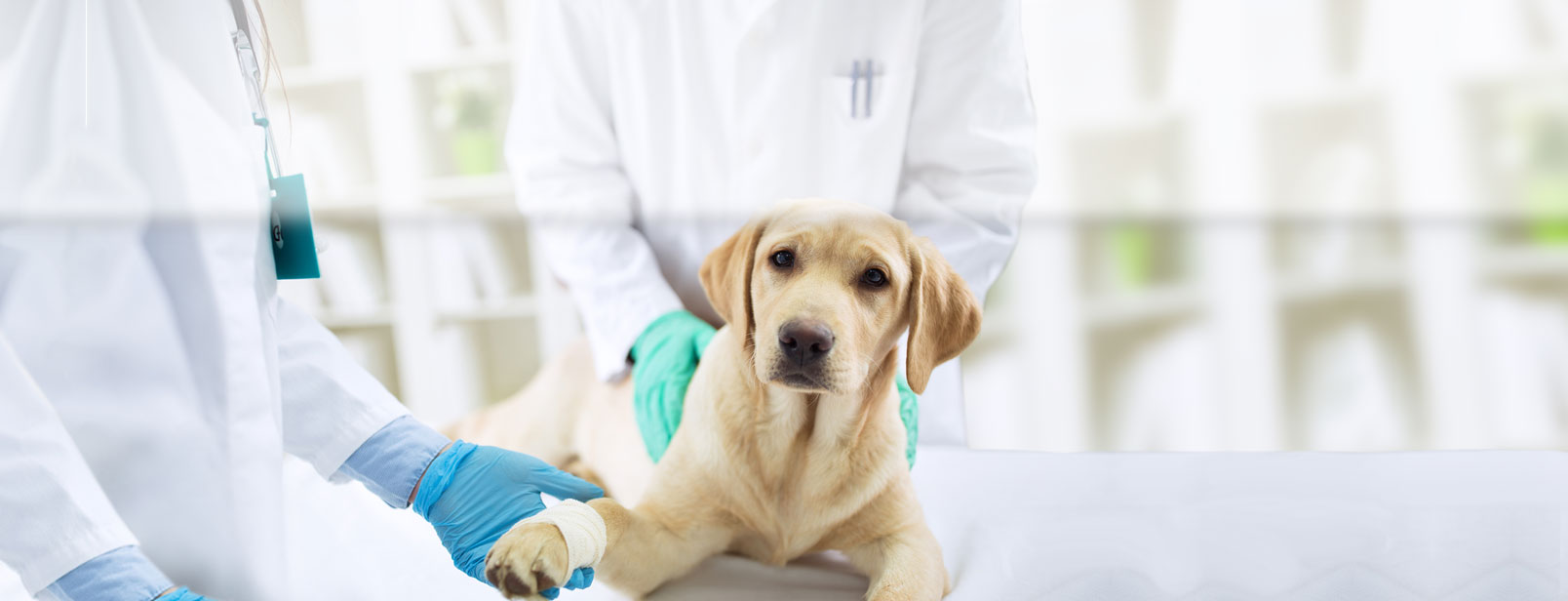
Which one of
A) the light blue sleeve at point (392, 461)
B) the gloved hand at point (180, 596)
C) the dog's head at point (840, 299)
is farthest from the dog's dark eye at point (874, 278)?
the gloved hand at point (180, 596)

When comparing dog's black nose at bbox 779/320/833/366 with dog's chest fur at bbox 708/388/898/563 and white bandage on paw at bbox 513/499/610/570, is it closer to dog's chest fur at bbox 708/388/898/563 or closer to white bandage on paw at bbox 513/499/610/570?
dog's chest fur at bbox 708/388/898/563

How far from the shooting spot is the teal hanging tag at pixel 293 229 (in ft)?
1.99

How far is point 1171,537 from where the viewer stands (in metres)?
0.71

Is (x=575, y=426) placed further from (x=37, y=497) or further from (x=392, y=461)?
(x=37, y=497)

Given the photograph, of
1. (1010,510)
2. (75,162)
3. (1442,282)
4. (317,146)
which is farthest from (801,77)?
(1442,282)

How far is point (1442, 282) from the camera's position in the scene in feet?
3.90

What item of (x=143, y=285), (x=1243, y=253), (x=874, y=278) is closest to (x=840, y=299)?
(x=874, y=278)

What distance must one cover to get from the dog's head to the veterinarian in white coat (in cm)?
24

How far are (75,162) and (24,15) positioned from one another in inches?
4.0

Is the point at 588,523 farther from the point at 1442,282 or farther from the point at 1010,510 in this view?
the point at 1442,282

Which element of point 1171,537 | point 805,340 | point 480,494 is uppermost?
point 805,340

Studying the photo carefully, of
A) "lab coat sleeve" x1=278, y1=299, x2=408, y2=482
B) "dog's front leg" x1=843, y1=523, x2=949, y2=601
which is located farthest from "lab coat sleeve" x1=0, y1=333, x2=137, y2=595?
"dog's front leg" x1=843, y1=523, x2=949, y2=601

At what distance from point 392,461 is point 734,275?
1.00 feet

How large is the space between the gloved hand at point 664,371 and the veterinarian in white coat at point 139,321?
16cm
